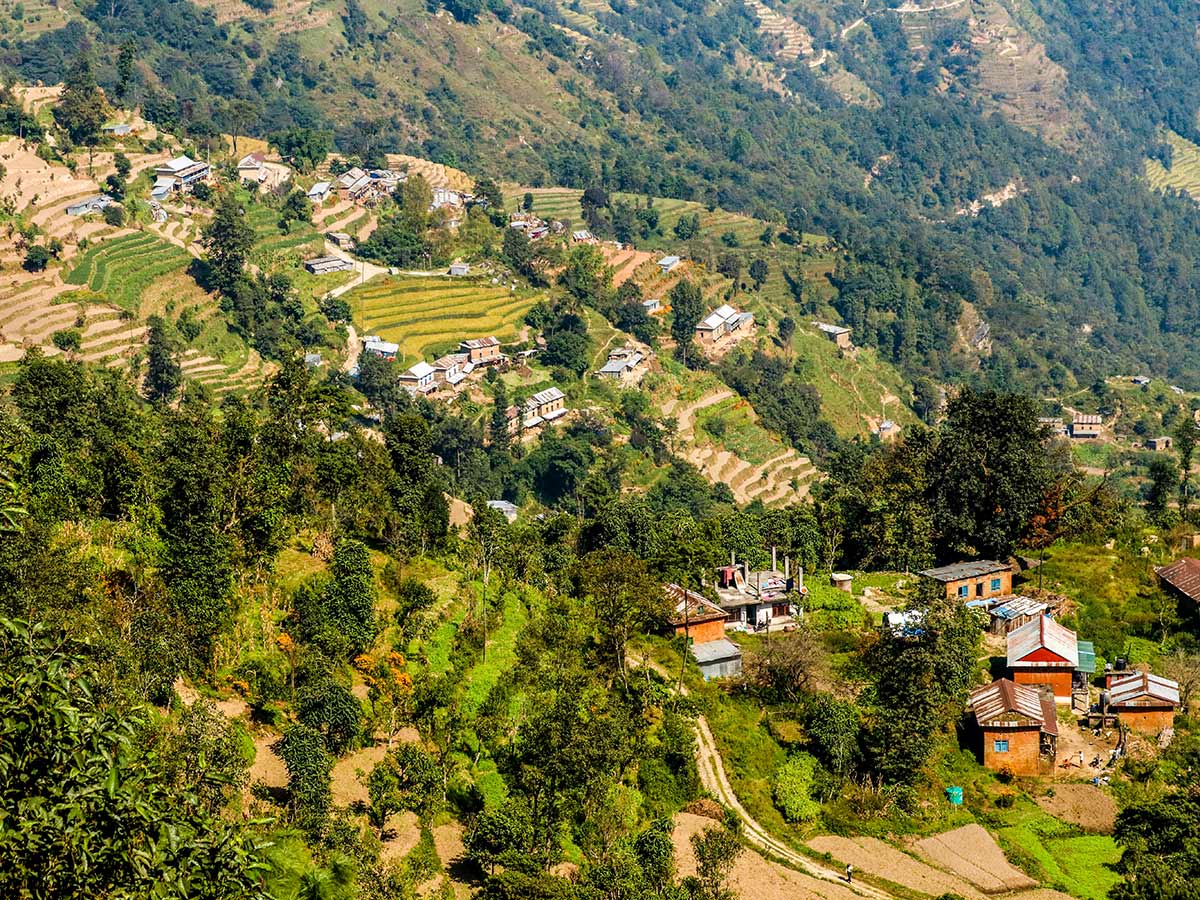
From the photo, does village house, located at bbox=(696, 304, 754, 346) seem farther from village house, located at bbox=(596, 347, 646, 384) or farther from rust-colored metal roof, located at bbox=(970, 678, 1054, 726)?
rust-colored metal roof, located at bbox=(970, 678, 1054, 726)

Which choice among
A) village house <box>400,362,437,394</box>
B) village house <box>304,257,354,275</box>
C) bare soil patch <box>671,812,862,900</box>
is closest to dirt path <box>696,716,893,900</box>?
bare soil patch <box>671,812,862,900</box>

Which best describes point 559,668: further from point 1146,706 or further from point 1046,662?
point 1146,706

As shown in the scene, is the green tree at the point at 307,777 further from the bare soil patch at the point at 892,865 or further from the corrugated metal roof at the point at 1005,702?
the corrugated metal roof at the point at 1005,702

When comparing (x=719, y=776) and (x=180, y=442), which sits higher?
(x=180, y=442)

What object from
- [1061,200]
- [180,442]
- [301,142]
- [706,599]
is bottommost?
[1061,200]

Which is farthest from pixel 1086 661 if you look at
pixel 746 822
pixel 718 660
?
pixel 746 822

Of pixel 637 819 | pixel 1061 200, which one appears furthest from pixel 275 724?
pixel 1061 200

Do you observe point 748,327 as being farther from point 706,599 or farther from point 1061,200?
point 1061,200
